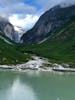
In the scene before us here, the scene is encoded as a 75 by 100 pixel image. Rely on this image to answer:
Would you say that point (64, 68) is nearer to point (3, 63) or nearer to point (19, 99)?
point (3, 63)

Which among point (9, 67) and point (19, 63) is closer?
point (9, 67)

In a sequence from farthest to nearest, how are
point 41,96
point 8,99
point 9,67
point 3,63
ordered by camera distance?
1. point 3,63
2. point 9,67
3. point 41,96
4. point 8,99

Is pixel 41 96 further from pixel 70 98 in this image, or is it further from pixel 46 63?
A: pixel 46 63

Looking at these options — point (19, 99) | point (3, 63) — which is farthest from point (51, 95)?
point (3, 63)

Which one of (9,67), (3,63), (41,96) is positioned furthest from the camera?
→ (3,63)

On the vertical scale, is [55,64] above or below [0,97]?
above

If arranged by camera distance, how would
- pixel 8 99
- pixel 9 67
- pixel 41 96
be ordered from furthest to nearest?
pixel 9 67 → pixel 41 96 → pixel 8 99

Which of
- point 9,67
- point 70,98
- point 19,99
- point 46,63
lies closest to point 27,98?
point 19,99

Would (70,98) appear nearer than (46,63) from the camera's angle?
Yes

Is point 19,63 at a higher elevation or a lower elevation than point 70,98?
higher
